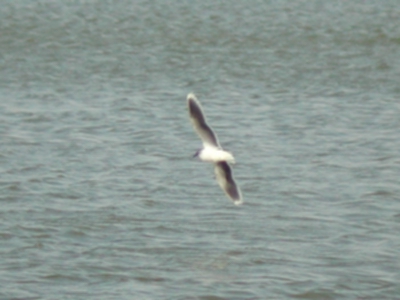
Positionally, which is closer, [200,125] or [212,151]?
[212,151]

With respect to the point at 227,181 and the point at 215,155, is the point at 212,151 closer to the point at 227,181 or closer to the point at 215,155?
the point at 215,155

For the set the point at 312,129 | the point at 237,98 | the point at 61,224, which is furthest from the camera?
the point at 237,98

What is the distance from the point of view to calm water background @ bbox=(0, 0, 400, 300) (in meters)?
9.94

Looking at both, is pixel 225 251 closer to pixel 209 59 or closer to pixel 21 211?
pixel 21 211

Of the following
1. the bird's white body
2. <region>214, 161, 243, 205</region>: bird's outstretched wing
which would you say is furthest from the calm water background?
the bird's white body

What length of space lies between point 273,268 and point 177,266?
81 cm

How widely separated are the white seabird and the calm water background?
0.75m

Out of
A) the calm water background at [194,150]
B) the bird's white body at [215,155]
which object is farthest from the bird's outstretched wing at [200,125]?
the calm water background at [194,150]

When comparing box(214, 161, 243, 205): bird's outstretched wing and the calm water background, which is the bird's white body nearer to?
box(214, 161, 243, 205): bird's outstretched wing

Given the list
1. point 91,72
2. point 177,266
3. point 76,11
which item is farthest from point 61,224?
point 76,11

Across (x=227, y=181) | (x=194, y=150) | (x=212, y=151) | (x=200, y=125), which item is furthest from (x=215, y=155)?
(x=194, y=150)

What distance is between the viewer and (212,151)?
9.24 metres

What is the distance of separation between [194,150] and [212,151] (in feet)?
16.5

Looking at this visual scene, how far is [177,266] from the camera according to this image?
10.0 meters
